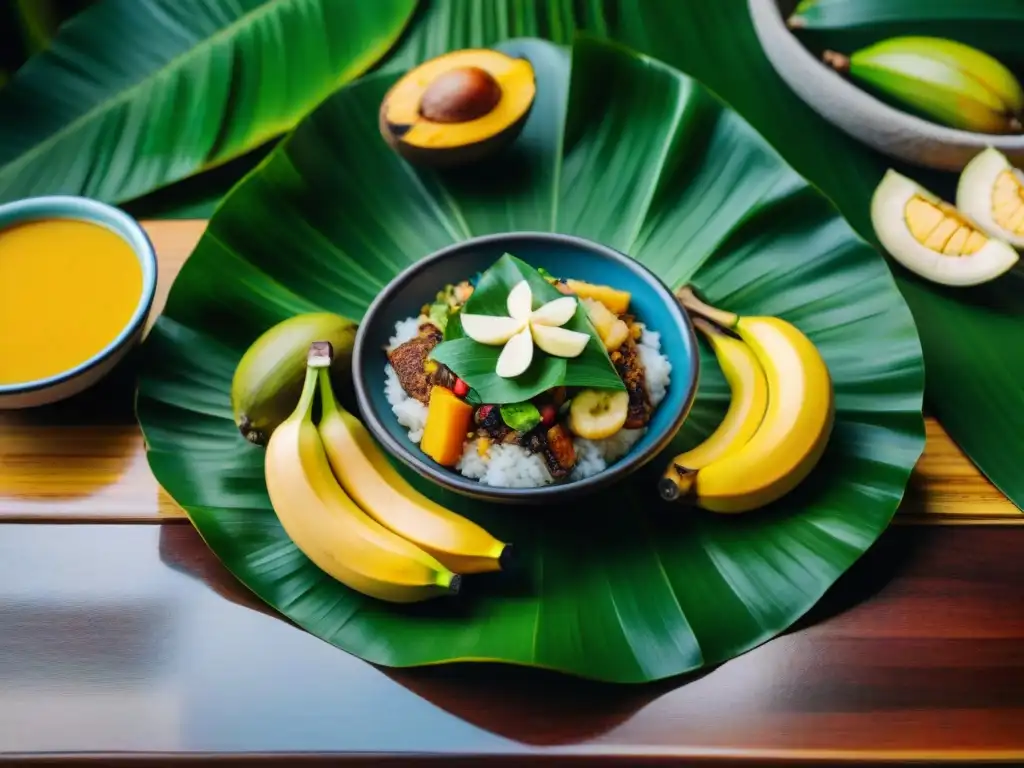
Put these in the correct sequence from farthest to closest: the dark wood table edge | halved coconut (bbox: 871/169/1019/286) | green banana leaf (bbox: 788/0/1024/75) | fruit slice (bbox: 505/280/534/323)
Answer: green banana leaf (bbox: 788/0/1024/75) → halved coconut (bbox: 871/169/1019/286) → fruit slice (bbox: 505/280/534/323) → the dark wood table edge

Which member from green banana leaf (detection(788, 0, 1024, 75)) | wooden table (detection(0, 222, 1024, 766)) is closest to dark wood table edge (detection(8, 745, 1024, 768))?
wooden table (detection(0, 222, 1024, 766))

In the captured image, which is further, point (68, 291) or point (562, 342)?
point (68, 291)

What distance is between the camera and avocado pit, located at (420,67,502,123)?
1744mm

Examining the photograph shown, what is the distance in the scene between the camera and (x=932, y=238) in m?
1.72

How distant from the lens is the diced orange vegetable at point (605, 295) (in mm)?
1565

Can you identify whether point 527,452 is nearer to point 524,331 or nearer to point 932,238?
point 524,331

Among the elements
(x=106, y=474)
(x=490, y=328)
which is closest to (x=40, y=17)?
(x=106, y=474)

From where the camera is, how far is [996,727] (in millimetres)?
1261

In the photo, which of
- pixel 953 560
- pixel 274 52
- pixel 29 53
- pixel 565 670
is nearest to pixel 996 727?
pixel 953 560

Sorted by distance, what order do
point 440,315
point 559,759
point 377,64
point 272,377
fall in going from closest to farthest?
point 559,759 < point 272,377 < point 440,315 < point 377,64

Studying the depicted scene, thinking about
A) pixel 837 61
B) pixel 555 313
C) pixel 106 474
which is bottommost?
pixel 106 474

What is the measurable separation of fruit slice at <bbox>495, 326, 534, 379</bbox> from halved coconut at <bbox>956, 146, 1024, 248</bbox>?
3.19ft

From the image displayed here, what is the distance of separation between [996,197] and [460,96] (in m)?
1.08

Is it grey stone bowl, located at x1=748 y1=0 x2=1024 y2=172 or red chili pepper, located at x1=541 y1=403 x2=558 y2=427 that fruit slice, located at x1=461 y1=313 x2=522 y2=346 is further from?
grey stone bowl, located at x1=748 y1=0 x2=1024 y2=172
